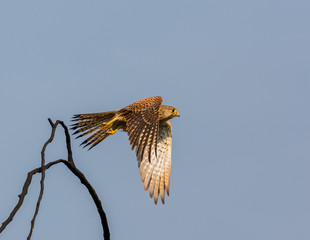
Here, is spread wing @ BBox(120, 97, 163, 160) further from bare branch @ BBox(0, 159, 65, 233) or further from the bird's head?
bare branch @ BBox(0, 159, 65, 233)

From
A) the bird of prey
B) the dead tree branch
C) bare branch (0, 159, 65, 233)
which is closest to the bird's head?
the bird of prey

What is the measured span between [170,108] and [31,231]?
8504mm

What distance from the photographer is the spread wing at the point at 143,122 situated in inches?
327

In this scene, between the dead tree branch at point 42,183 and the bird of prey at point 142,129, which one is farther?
the bird of prey at point 142,129

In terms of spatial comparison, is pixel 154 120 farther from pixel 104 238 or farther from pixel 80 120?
pixel 104 238

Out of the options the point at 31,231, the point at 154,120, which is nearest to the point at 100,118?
the point at 154,120

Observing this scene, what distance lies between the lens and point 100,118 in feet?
32.6

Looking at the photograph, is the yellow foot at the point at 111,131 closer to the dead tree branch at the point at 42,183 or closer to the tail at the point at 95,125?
the tail at the point at 95,125

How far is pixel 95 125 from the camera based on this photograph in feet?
31.4

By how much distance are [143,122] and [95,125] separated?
3.18 ft

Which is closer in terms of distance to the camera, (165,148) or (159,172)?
(159,172)

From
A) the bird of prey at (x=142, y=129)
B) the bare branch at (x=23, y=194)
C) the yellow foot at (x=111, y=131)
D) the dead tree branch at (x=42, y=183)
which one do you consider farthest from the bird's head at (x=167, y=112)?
the bare branch at (x=23, y=194)

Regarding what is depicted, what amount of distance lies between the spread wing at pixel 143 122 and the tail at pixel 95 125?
1.08 ft

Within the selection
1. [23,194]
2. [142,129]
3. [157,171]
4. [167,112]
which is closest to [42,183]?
[23,194]
